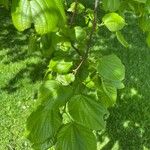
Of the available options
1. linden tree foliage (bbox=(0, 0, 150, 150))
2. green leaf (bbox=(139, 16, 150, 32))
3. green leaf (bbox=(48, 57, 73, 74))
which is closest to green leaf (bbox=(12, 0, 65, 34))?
linden tree foliage (bbox=(0, 0, 150, 150))

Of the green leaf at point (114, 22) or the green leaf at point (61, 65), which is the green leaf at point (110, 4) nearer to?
the green leaf at point (114, 22)

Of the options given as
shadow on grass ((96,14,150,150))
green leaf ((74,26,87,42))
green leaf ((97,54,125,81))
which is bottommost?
shadow on grass ((96,14,150,150))

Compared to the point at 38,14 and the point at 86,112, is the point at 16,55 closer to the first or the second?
the point at 86,112

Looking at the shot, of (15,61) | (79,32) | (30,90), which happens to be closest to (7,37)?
(15,61)

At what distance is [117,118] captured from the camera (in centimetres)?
588

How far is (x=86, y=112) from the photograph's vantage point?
5.15 ft

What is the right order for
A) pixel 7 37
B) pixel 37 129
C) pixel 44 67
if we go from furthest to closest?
pixel 7 37
pixel 44 67
pixel 37 129

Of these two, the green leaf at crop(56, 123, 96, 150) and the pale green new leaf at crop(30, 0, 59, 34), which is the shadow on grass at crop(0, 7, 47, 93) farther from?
the pale green new leaf at crop(30, 0, 59, 34)

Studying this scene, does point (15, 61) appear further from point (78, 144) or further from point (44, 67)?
point (78, 144)

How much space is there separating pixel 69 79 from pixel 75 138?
312mm

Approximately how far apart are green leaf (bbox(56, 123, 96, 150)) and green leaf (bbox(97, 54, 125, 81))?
0.87ft

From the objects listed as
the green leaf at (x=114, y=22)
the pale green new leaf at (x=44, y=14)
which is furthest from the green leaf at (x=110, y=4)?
the pale green new leaf at (x=44, y=14)

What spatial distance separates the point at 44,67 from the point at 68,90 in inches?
205

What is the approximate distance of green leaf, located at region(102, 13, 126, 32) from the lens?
74.6 inches
